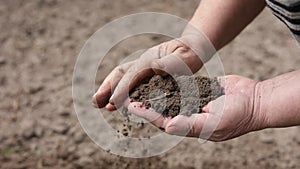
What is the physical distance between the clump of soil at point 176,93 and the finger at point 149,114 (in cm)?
2

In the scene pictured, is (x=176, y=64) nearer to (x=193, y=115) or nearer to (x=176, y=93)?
(x=176, y=93)

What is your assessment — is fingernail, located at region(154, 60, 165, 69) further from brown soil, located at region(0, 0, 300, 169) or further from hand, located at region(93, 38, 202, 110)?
brown soil, located at region(0, 0, 300, 169)

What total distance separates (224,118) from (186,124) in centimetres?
10

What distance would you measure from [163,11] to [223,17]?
134 cm

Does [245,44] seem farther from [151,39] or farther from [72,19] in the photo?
[72,19]

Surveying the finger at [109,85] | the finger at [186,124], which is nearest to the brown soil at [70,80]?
the finger at [109,85]

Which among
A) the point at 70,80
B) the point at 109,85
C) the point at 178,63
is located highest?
the point at 70,80

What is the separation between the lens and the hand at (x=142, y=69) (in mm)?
1501

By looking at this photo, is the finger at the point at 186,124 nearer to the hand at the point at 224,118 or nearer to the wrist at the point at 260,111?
the hand at the point at 224,118

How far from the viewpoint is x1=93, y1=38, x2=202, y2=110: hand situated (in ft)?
4.92

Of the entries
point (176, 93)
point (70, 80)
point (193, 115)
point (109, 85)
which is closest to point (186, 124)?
point (193, 115)

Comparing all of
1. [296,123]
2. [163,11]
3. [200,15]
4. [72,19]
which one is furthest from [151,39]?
[296,123]

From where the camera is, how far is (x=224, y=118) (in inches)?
54.6

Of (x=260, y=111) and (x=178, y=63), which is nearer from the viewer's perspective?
(x=260, y=111)
